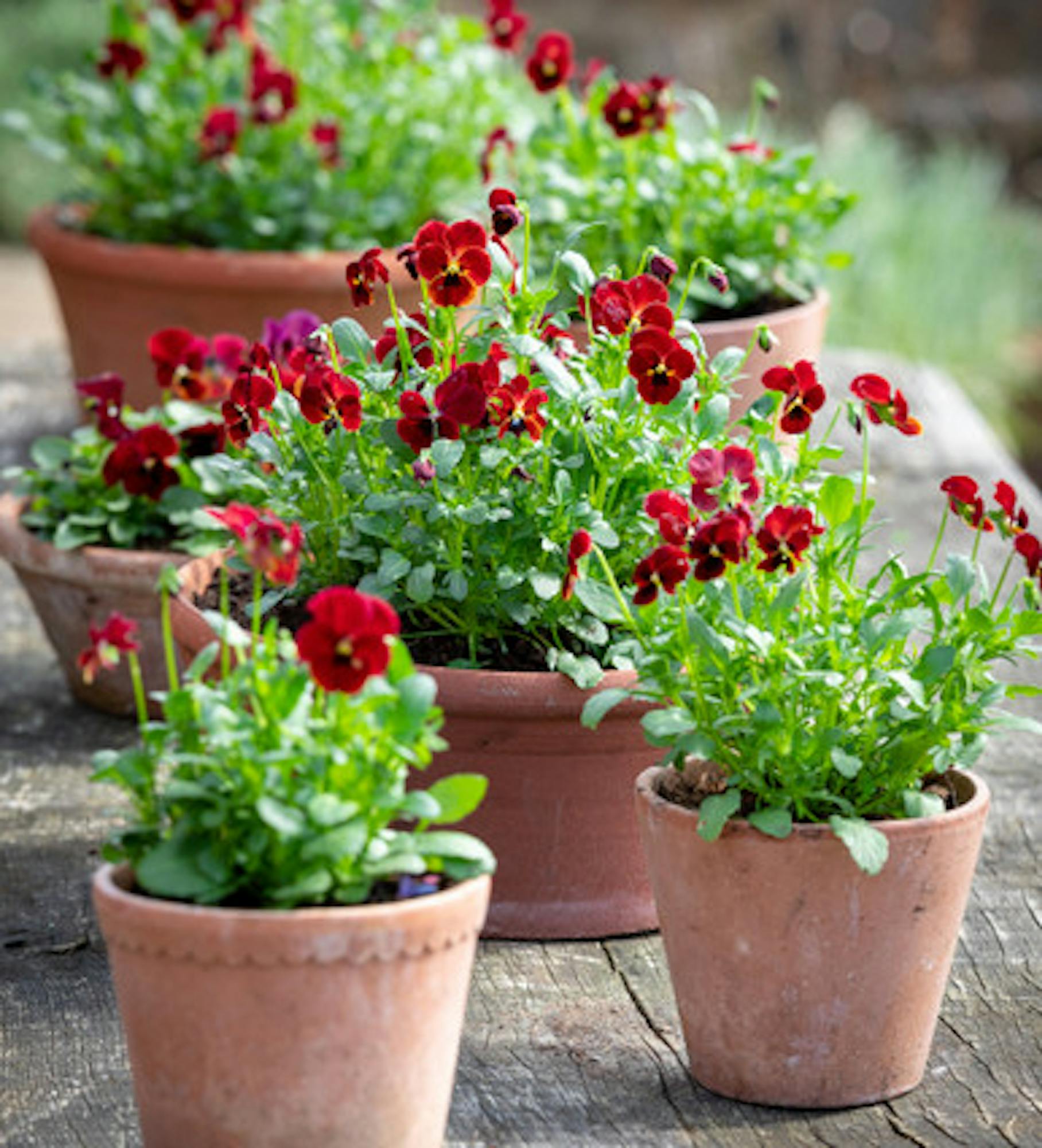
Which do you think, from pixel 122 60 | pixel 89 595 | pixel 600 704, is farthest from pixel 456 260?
pixel 122 60

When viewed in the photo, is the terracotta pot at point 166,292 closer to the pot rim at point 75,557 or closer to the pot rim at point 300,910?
the pot rim at point 75,557

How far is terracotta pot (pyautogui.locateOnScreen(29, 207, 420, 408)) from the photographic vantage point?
3.40 metres

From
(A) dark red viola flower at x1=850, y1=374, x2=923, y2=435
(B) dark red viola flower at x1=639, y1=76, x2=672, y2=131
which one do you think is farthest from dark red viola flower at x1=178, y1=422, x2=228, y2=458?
(A) dark red viola flower at x1=850, y1=374, x2=923, y2=435

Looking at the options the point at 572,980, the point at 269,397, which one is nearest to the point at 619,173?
the point at 269,397

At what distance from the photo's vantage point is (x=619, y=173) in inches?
117

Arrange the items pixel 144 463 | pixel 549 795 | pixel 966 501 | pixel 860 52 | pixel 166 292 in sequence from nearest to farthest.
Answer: pixel 966 501, pixel 549 795, pixel 144 463, pixel 166 292, pixel 860 52

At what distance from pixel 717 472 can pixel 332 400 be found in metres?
0.37

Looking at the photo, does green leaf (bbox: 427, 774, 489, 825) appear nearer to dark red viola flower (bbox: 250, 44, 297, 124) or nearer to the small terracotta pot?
the small terracotta pot

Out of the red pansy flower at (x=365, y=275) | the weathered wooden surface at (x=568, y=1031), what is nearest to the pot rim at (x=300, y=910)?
the weathered wooden surface at (x=568, y=1031)

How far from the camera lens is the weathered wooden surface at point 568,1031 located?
1772 millimetres

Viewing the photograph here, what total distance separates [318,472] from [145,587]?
587 millimetres

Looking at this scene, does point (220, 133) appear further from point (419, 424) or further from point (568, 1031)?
point (568, 1031)

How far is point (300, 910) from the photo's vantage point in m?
1.57

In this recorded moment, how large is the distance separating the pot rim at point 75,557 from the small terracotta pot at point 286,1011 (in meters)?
1.04
